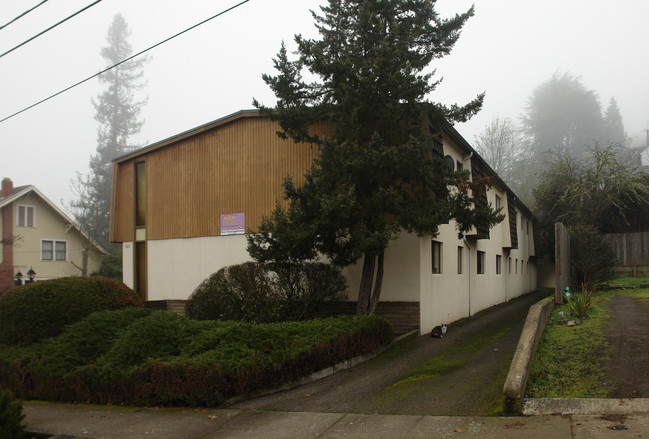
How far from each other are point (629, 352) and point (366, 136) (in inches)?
258

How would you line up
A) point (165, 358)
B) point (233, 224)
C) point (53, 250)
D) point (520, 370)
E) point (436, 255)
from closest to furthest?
point (520, 370) → point (165, 358) → point (436, 255) → point (233, 224) → point (53, 250)

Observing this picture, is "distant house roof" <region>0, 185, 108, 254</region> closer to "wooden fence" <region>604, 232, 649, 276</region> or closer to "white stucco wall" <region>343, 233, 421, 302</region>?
"white stucco wall" <region>343, 233, 421, 302</region>

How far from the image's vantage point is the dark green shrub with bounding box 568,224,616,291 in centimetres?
1895

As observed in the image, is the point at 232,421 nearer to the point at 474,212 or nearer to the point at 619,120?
the point at 474,212

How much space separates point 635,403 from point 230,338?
572 centimetres

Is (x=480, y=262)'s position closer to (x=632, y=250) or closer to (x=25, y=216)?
(x=632, y=250)

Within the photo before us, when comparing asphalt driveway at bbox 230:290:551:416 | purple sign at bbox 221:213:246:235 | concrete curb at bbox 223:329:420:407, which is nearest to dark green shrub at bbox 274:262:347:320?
concrete curb at bbox 223:329:420:407

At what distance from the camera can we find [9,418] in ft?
Result: 20.7

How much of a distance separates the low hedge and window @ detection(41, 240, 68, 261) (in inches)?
1116

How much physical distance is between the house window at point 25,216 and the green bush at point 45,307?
26.7 m

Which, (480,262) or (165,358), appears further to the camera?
(480,262)

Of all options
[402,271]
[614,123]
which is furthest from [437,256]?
[614,123]

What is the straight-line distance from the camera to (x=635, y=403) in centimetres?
564

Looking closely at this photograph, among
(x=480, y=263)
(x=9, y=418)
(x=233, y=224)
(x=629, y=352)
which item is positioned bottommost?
(x=9, y=418)
